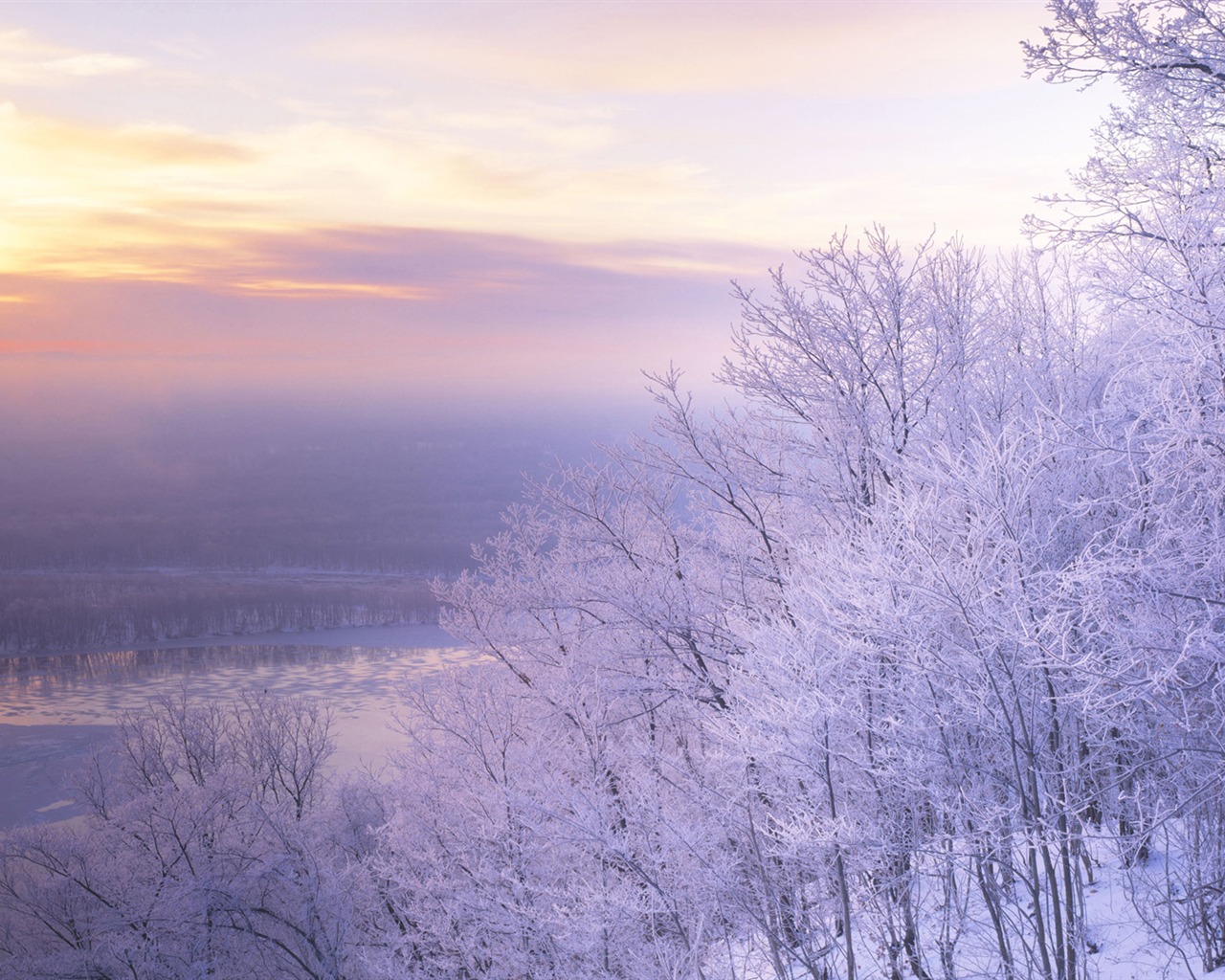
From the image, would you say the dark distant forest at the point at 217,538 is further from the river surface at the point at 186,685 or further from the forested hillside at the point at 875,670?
the forested hillside at the point at 875,670

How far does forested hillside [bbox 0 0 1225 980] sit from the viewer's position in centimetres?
664

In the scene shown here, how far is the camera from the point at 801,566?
11.1 metres

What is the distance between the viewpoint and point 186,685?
168 feet

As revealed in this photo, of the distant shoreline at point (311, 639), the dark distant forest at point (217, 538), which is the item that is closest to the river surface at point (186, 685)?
the distant shoreline at point (311, 639)

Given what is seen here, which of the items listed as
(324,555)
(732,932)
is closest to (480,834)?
(732,932)

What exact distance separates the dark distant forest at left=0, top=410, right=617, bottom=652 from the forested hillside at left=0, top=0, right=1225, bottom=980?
19.0 meters

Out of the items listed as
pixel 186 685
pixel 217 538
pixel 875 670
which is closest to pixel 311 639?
pixel 186 685

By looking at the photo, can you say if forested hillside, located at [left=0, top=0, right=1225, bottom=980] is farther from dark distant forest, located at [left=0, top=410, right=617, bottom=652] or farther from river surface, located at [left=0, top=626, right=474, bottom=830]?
dark distant forest, located at [left=0, top=410, right=617, bottom=652]

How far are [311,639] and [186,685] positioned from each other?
16.4 meters

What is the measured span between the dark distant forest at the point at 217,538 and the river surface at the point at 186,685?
6992 mm

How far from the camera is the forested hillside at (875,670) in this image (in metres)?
6.64

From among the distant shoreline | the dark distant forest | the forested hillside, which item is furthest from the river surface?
the forested hillside

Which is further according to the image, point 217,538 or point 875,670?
point 217,538

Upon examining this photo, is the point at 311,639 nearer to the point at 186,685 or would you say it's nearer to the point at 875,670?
the point at 186,685
